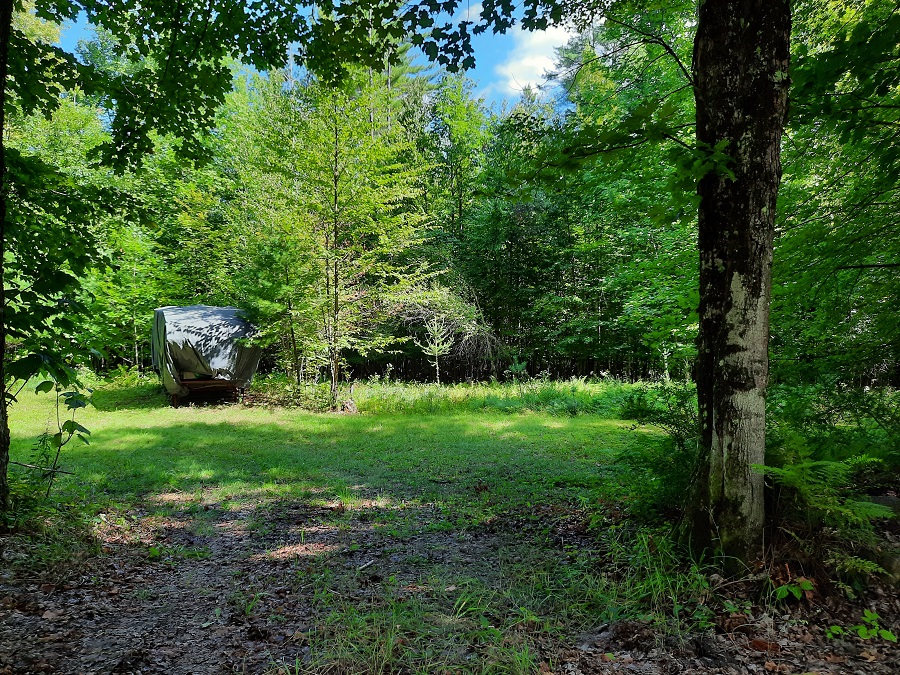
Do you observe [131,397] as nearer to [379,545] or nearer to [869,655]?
[379,545]

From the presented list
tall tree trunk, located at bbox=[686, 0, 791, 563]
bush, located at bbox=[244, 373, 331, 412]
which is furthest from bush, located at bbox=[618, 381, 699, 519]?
bush, located at bbox=[244, 373, 331, 412]

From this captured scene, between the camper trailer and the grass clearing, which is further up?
the camper trailer

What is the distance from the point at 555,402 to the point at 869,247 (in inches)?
335

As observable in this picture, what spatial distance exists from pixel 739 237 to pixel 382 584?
312cm

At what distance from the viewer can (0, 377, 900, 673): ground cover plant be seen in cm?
220

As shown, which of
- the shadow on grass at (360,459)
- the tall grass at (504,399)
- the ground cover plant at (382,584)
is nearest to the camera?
the ground cover plant at (382,584)

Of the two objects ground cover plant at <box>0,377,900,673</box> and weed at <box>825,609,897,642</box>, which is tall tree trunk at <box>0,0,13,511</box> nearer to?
ground cover plant at <box>0,377,900,673</box>

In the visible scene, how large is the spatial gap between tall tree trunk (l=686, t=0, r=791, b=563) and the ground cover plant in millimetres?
453

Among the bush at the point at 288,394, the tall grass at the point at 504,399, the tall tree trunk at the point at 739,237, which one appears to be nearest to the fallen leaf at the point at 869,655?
the tall tree trunk at the point at 739,237

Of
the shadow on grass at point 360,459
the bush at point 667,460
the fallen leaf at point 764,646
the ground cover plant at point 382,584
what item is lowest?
the shadow on grass at point 360,459

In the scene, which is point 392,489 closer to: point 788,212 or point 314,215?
point 788,212

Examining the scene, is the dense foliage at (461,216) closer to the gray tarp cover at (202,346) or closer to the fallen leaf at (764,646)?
the fallen leaf at (764,646)

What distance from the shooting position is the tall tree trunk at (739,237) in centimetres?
250

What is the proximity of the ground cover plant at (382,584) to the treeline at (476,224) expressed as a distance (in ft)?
5.55
